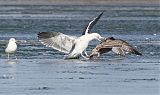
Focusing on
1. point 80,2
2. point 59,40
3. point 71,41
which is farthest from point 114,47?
point 80,2

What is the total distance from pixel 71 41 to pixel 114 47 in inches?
38.7

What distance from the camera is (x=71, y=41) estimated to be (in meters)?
19.3

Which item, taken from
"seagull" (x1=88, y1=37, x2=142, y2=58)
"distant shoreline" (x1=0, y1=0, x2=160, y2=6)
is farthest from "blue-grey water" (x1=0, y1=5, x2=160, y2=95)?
"distant shoreline" (x1=0, y1=0, x2=160, y2=6)

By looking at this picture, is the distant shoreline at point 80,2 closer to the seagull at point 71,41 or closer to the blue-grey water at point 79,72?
the blue-grey water at point 79,72

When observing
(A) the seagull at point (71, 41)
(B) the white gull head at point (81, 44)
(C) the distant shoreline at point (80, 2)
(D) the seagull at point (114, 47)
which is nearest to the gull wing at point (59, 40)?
(A) the seagull at point (71, 41)

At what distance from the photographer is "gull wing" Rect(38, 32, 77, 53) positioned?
63.6 ft

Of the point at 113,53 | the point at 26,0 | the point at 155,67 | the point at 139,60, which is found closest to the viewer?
the point at 155,67

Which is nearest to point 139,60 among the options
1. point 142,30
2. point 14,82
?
point 14,82

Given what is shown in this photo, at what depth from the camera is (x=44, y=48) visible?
22.4m

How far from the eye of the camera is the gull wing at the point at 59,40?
763 inches

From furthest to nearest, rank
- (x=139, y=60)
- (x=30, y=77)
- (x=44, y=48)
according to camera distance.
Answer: (x=44, y=48) < (x=139, y=60) < (x=30, y=77)

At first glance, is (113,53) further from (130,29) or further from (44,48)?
(130,29)

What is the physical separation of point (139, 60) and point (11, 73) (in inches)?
150

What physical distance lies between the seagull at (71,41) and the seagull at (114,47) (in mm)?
313
